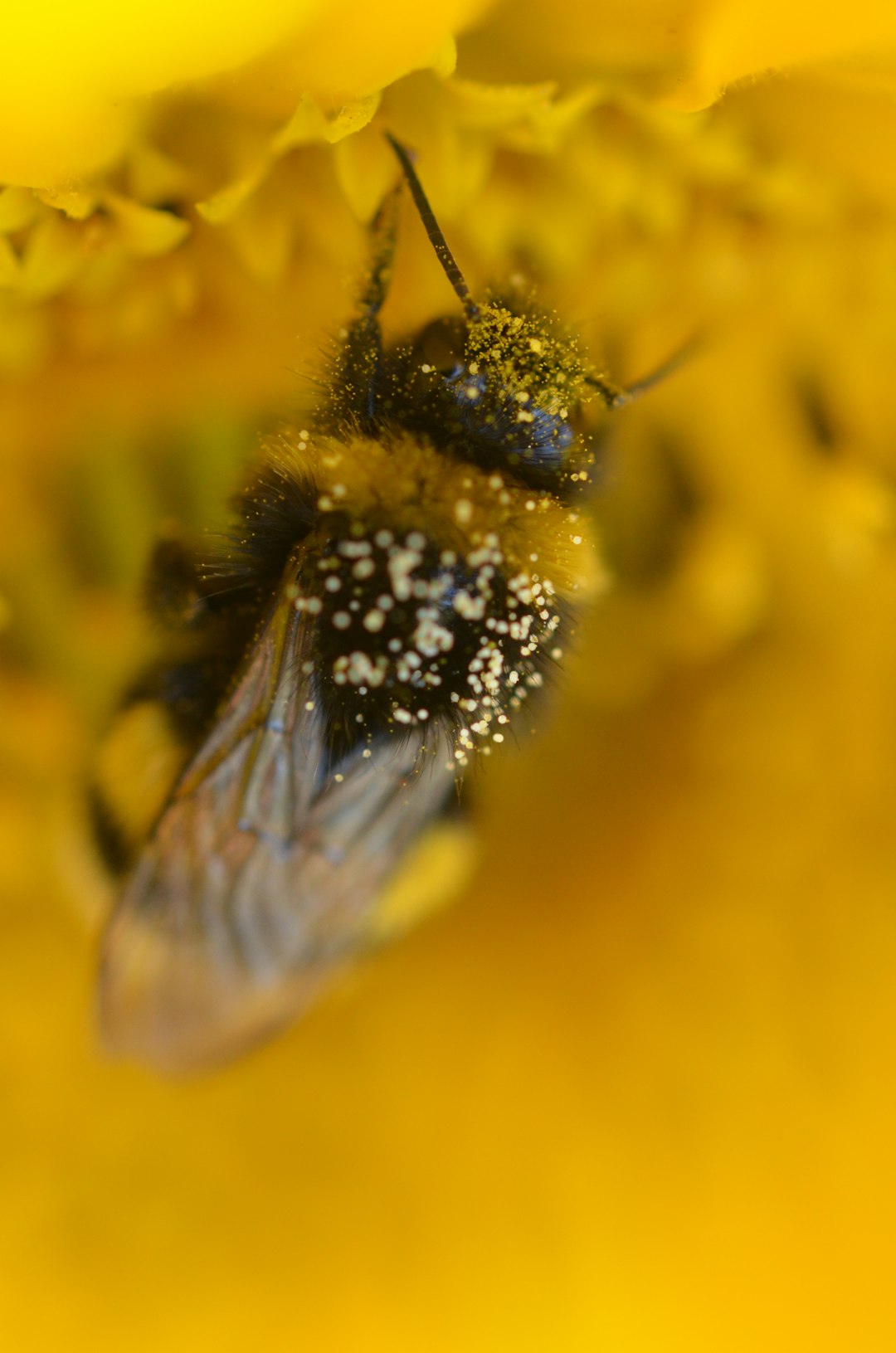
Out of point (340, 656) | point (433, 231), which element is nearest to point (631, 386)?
point (433, 231)

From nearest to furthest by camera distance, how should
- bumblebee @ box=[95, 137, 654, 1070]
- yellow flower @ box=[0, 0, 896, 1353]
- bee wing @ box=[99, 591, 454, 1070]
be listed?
bumblebee @ box=[95, 137, 654, 1070], bee wing @ box=[99, 591, 454, 1070], yellow flower @ box=[0, 0, 896, 1353]

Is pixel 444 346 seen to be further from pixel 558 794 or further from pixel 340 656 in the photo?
pixel 558 794

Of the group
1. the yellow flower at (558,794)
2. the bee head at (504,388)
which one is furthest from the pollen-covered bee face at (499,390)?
the yellow flower at (558,794)

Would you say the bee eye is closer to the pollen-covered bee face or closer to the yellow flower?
the pollen-covered bee face

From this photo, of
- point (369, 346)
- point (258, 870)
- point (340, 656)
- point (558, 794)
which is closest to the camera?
point (340, 656)

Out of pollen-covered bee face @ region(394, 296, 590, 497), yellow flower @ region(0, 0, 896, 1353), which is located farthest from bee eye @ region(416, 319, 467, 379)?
yellow flower @ region(0, 0, 896, 1353)

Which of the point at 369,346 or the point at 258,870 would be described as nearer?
the point at 369,346

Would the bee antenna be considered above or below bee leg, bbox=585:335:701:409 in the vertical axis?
above
